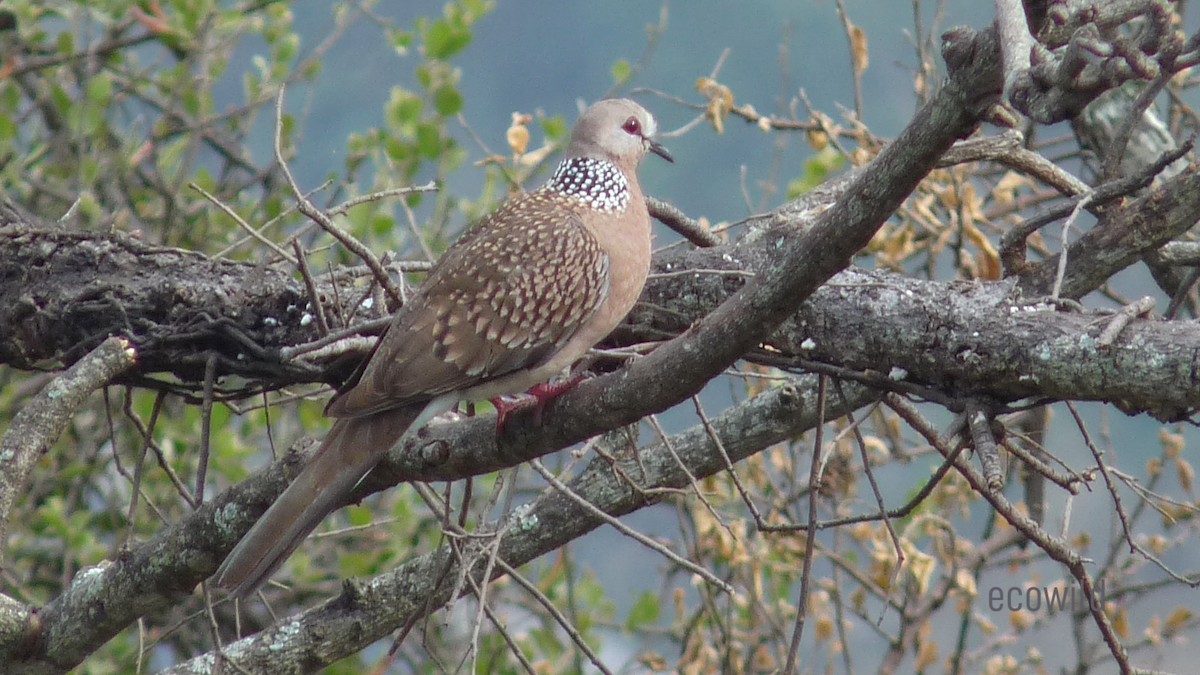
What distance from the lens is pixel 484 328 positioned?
3.13 metres

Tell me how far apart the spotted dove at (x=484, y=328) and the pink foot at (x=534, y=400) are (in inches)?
2.7

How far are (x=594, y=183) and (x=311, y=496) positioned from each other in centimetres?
130

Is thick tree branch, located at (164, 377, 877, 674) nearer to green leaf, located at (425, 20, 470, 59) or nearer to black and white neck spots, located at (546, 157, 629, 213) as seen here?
black and white neck spots, located at (546, 157, 629, 213)

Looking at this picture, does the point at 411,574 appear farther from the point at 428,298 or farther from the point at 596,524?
the point at 428,298

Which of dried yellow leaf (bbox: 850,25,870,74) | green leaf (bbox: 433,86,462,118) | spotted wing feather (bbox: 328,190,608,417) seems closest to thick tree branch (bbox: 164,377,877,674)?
spotted wing feather (bbox: 328,190,608,417)

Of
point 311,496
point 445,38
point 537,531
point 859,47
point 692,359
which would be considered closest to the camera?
point 692,359

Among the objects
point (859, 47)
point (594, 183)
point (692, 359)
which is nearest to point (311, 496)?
point (692, 359)

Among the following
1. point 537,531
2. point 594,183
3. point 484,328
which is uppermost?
point 594,183

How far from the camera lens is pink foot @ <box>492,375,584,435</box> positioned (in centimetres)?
276

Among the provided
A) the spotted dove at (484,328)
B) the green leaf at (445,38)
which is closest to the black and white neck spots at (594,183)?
the spotted dove at (484,328)

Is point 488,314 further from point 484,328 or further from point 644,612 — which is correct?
point 644,612

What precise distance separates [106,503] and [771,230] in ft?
14.1

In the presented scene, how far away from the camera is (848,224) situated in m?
2.03

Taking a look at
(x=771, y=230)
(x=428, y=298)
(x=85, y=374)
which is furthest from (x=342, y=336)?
(x=771, y=230)
